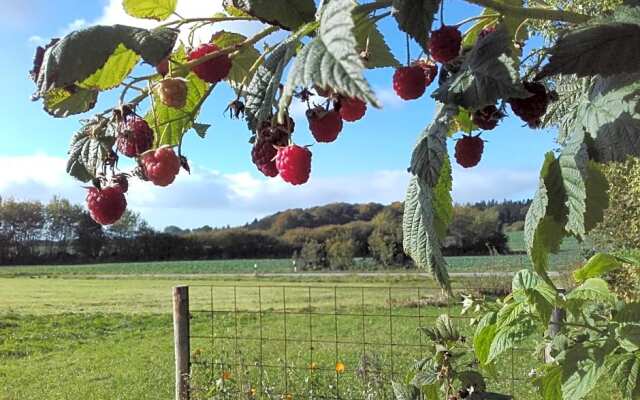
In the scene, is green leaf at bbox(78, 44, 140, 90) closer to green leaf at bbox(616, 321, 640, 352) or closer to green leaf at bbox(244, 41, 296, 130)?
green leaf at bbox(244, 41, 296, 130)

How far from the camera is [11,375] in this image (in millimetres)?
6363

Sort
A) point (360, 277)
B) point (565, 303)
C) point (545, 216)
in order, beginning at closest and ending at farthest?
1. point (545, 216)
2. point (565, 303)
3. point (360, 277)

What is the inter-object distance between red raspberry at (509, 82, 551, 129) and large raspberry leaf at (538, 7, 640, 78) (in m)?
0.05

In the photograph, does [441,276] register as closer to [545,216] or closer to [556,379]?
[545,216]

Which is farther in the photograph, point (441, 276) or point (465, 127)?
point (465, 127)

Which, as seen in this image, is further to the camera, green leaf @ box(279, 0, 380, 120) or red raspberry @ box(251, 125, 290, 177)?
red raspberry @ box(251, 125, 290, 177)

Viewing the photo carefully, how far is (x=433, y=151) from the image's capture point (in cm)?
32

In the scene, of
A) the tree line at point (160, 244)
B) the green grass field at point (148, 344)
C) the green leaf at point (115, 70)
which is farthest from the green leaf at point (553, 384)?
the tree line at point (160, 244)

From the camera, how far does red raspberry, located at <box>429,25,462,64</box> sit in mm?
395

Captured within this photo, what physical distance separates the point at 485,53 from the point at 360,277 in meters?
22.8

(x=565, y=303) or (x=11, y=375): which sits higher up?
(x=565, y=303)

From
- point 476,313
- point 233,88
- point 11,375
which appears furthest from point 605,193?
point 11,375

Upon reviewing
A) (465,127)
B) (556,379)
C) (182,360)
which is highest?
(465,127)

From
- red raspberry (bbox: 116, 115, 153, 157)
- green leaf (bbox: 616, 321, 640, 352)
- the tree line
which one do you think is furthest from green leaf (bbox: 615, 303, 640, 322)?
the tree line
